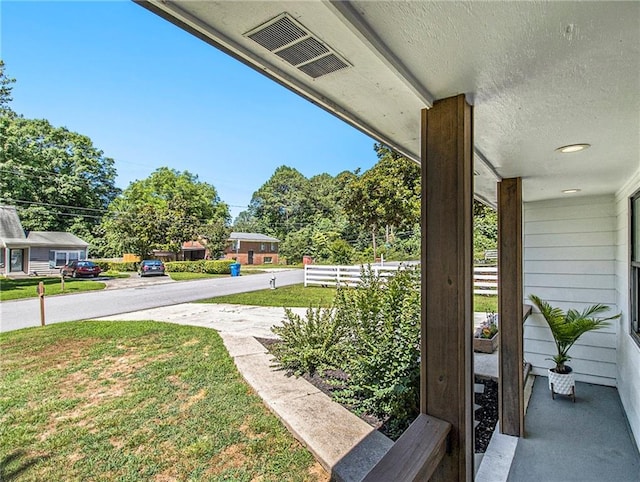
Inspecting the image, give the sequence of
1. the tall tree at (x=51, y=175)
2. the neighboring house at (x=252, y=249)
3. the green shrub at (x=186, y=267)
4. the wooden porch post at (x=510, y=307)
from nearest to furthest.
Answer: the wooden porch post at (x=510, y=307) → the tall tree at (x=51, y=175) → the green shrub at (x=186, y=267) → the neighboring house at (x=252, y=249)

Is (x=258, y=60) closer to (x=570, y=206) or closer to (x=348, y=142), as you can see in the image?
(x=570, y=206)

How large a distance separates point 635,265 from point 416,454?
8.95 feet

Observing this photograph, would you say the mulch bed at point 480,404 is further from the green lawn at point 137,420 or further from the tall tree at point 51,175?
the tall tree at point 51,175

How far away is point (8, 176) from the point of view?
17.0 m

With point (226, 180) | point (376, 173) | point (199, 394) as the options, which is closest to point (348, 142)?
point (226, 180)

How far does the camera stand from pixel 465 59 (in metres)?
0.97

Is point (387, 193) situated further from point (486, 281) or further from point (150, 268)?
point (150, 268)

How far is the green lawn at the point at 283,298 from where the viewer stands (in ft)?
26.9

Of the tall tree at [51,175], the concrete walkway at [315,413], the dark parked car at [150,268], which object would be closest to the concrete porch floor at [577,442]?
the concrete walkway at [315,413]

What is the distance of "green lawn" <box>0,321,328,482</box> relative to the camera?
215cm

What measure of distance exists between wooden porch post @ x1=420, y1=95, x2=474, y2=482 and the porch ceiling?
161 millimetres

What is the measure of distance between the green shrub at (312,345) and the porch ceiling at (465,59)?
8.47 ft

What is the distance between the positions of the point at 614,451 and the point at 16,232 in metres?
20.8

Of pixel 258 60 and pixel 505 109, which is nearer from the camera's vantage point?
pixel 258 60
